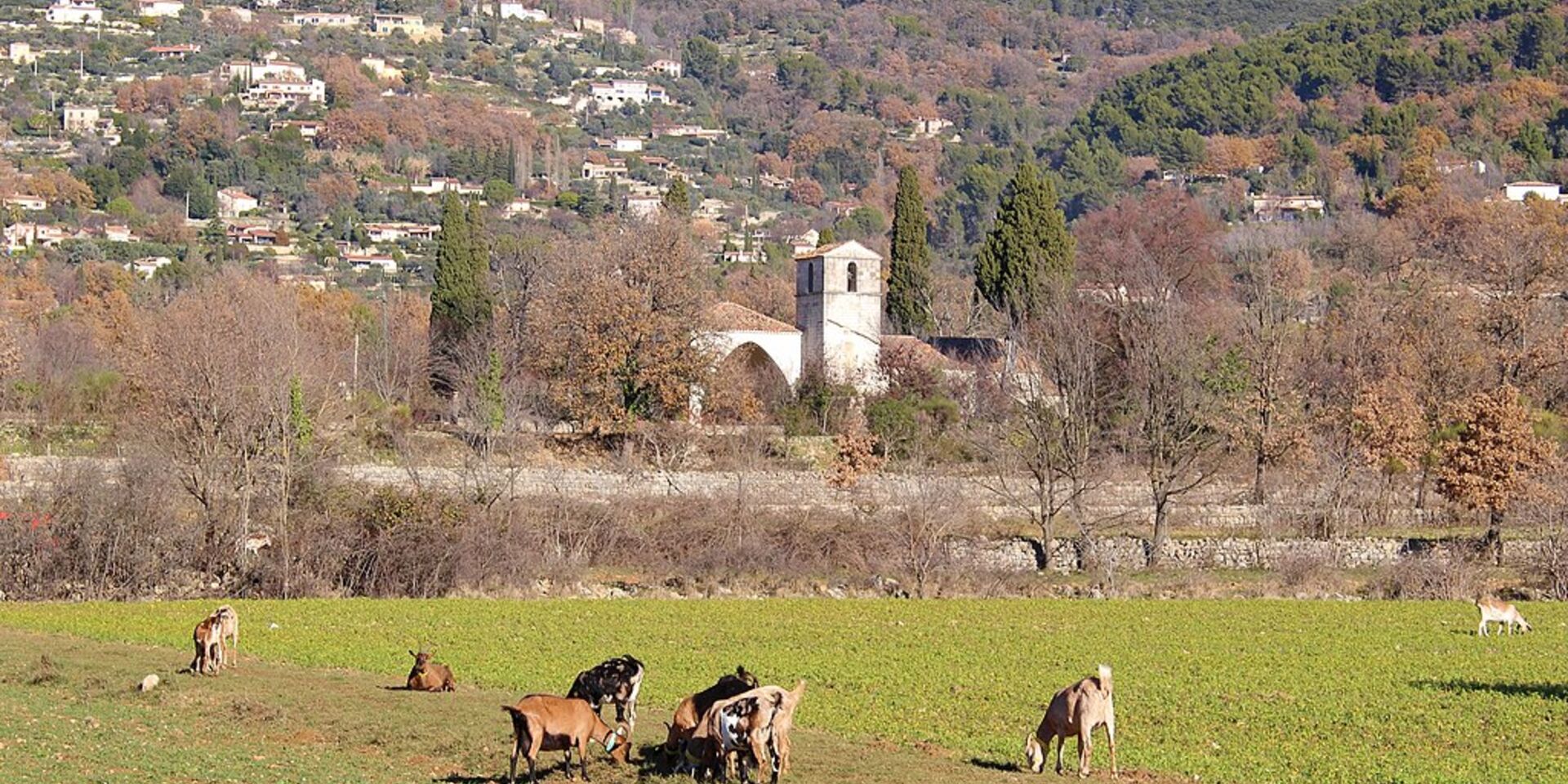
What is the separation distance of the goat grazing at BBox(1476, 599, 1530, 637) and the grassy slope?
1494 centimetres

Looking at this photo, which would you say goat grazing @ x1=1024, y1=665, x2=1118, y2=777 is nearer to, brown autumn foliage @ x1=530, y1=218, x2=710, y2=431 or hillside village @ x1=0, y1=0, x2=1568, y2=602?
hillside village @ x1=0, y1=0, x2=1568, y2=602

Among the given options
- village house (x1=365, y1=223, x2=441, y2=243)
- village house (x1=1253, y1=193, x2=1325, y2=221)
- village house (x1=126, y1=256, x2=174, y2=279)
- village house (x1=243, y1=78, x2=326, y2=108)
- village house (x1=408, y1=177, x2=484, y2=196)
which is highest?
village house (x1=243, y1=78, x2=326, y2=108)

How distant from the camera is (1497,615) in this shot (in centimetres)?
3128

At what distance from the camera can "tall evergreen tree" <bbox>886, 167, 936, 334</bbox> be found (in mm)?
75000

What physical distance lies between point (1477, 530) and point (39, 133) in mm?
151160

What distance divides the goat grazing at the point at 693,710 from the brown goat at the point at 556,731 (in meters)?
0.52

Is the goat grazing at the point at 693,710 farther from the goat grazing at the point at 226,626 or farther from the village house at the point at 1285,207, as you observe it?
the village house at the point at 1285,207

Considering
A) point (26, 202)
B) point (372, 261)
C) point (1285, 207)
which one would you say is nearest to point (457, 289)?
point (372, 261)

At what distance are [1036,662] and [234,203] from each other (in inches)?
5300

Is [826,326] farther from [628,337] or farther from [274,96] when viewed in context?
[274,96]

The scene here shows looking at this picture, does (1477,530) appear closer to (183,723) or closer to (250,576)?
(250,576)

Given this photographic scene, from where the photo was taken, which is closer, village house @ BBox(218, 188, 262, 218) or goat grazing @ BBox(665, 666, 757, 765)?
goat grazing @ BBox(665, 666, 757, 765)

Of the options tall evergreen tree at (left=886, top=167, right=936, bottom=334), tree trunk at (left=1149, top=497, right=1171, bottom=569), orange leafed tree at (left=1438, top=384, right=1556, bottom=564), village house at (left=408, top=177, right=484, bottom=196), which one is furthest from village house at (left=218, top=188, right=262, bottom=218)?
orange leafed tree at (left=1438, top=384, right=1556, bottom=564)

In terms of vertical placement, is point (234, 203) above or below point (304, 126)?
below
